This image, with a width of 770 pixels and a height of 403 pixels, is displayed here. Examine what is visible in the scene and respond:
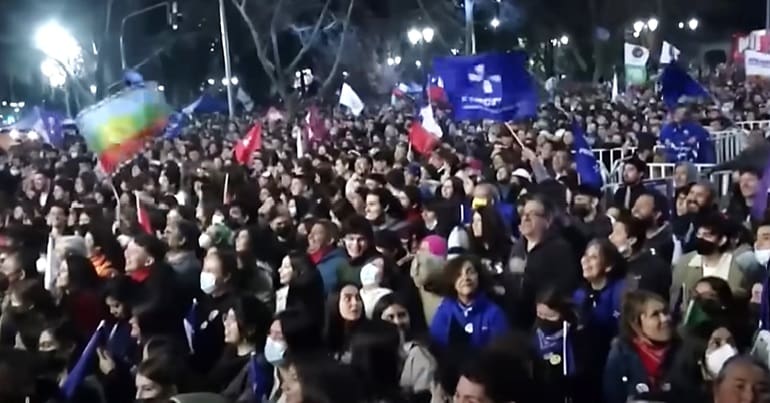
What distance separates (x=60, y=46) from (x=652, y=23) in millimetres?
29147

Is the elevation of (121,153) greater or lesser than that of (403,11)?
lesser

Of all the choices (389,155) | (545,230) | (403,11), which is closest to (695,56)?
(403,11)

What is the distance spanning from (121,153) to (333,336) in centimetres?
700

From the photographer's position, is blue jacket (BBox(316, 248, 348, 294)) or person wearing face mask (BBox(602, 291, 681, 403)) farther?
blue jacket (BBox(316, 248, 348, 294))

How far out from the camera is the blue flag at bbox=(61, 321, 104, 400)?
5598mm

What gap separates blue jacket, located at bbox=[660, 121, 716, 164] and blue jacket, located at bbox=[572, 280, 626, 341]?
26.8 feet

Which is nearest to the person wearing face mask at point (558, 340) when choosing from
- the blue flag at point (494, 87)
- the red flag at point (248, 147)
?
the blue flag at point (494, 87)

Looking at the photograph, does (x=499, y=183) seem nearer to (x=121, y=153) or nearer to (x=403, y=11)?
(x=121, y=153)

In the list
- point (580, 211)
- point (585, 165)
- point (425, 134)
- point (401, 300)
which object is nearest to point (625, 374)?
point (401, 300)

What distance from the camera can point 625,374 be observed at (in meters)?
5.34

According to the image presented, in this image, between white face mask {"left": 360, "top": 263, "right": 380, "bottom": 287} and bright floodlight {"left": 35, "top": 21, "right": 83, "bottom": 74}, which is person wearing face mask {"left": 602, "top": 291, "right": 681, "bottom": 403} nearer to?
white face mask {"left": 360, "top": 263, "right": 380, "bottom": 287}

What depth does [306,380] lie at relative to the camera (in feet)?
15.5

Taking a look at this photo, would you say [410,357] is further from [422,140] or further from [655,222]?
[422,140]

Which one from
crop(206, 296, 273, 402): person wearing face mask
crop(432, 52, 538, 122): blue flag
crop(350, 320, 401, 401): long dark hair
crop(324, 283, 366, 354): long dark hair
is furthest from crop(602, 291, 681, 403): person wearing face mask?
crop(432, 52, 538, 122): blue flag
